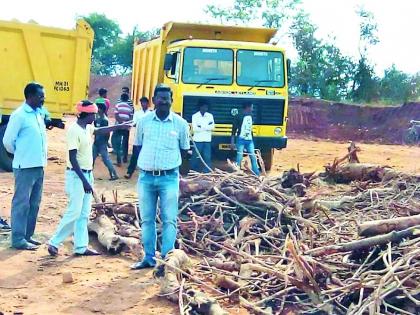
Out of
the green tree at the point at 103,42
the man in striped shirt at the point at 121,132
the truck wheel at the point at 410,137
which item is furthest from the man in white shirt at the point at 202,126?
the green tree at the point at 103,42

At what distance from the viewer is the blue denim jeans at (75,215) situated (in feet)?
23.0

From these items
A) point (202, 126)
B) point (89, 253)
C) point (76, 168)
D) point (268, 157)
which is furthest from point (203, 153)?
point (76, 168)

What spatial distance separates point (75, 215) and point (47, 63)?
759cm

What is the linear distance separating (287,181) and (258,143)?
158 inches

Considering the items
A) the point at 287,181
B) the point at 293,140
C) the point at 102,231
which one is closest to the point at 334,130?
the point at 293,140

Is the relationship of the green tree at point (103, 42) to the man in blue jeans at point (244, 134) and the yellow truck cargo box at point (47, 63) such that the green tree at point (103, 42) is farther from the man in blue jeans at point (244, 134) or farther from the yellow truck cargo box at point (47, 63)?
the man in blue jeans at point (244, 134)

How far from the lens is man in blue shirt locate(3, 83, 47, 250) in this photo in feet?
23.6

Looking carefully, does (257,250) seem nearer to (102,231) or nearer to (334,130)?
(102,231)

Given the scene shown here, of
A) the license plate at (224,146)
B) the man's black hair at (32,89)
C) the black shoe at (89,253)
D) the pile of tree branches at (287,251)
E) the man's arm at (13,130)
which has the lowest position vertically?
the black shoe at (89,253)

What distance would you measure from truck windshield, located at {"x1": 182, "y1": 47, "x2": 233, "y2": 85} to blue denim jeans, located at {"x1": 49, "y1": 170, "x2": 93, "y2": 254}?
6307mm

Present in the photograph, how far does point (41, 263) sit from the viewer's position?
270 inches

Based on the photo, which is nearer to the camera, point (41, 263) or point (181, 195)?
point (41, 263)

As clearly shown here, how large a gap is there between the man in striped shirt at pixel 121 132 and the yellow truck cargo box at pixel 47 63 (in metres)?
0.80

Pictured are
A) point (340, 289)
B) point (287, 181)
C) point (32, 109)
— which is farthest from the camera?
point (287, 181)
